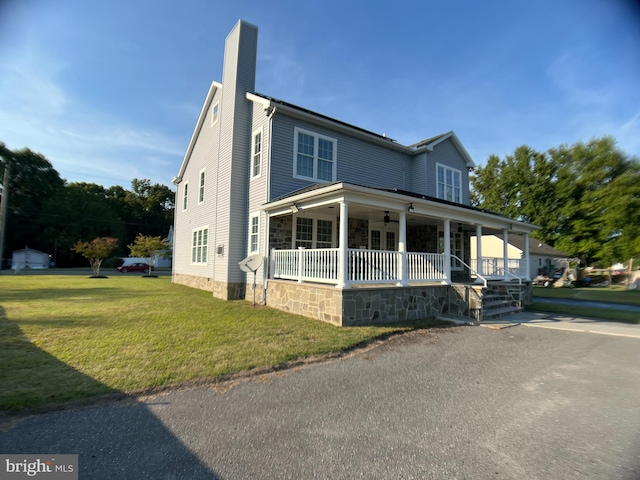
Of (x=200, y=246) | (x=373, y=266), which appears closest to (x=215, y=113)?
(x=200, y=246)

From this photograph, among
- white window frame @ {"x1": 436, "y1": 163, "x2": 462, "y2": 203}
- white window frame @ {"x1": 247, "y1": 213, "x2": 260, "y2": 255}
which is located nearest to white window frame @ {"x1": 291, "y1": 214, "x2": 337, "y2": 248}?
white window frame @ {"x1": 247, "y1": 213, "x2": 260, "y2": 255}

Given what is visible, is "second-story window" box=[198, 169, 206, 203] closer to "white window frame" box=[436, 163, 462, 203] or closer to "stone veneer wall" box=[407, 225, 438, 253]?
"stone veneer wall" box=[407, 225, 438, 253]

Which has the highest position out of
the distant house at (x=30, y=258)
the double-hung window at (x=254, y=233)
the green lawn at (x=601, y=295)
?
the double-hung window at (x=254, y=233)

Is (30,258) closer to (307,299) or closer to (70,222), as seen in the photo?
(70,222)

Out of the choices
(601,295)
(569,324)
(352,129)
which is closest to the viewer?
(569,324)

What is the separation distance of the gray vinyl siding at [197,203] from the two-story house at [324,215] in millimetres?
136

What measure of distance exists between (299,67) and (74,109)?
24.3 feet

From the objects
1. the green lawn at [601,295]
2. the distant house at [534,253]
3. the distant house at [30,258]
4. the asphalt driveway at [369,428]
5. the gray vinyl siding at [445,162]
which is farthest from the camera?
the distant house at [30,258]

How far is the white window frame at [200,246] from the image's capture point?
14685 millimetres

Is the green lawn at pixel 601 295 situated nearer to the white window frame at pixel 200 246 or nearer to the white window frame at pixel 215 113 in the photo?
the white window frame at pixel 200 246

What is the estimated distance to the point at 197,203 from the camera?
52.4 ft

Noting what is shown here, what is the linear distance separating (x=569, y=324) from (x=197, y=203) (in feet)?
51.4

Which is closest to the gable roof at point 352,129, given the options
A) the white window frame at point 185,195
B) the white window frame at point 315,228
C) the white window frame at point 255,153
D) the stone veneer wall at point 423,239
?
the white window frame at point 255,153

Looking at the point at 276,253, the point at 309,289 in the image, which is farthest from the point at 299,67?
the point at 309,289
